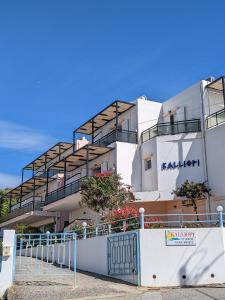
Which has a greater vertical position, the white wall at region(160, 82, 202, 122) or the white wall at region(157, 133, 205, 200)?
the white wall at region(160, 82, 202, 122)

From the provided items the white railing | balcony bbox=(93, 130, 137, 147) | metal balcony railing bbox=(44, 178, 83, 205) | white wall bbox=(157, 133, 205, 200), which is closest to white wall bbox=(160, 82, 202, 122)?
white wall bbox=(157, 133, 205, 200)

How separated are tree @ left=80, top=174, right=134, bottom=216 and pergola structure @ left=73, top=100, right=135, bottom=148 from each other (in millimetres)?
5770

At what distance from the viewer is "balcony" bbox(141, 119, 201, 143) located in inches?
1086

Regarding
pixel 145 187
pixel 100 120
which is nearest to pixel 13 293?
pixel 145 187

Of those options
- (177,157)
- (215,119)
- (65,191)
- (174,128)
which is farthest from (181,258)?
(65,191)

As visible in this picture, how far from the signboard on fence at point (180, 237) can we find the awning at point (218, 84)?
41.1ft

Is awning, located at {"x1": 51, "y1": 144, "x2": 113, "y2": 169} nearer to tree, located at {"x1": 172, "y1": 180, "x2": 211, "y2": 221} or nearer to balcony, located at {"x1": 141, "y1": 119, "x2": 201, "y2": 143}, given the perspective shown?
balcony, located at {"x1": 141, "y1": 119, "x2": 201, "y2": 143}

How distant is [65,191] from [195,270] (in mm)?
20104

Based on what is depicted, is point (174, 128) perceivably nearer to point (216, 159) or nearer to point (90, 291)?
point (216, 159)

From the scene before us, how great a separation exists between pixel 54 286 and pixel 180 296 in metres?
4.34

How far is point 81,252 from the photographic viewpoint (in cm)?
2075

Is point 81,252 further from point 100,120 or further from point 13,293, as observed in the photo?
point 100,120

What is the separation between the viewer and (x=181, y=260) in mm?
15867

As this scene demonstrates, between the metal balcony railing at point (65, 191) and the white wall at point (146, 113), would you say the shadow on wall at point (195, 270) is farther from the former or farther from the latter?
the white wall at point (146, 113)
